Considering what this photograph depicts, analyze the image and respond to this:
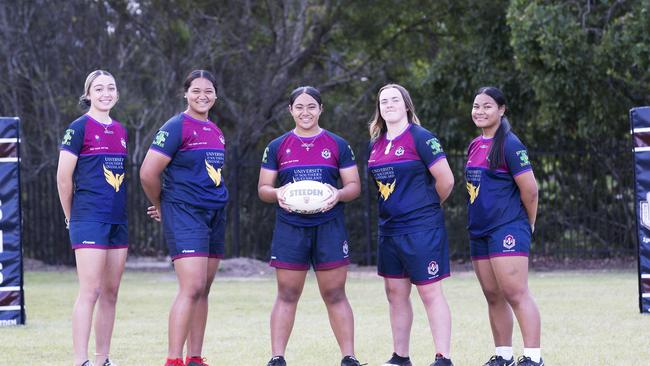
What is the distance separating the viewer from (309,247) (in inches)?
309

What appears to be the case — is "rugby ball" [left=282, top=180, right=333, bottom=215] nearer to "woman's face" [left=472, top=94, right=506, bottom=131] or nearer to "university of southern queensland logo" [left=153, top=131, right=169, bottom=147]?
"university of southern queensland logo" [left=153, top=131, right=169, bottom=147]

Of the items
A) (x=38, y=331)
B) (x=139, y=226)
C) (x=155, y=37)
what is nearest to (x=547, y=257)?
(x=139, y=226)

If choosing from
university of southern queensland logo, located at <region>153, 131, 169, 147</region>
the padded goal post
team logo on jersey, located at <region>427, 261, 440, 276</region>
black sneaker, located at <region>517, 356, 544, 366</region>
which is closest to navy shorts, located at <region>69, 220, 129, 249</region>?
university of southern queensland logo, located at <region>153, 131, 169, 147</region>

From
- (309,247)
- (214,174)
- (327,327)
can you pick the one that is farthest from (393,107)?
(327,327)

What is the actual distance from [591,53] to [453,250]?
16.8 feet

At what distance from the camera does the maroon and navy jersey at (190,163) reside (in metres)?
7.74

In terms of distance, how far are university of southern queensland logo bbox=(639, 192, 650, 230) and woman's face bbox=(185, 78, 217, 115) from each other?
219 inches

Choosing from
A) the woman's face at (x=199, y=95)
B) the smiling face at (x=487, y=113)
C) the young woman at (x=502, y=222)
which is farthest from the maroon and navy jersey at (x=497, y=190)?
the woman's face at (x=199, y=95)

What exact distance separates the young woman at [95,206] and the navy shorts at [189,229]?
0.47m

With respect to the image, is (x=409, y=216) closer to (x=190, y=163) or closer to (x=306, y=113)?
(x=306, y=113)

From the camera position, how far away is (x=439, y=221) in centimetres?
787

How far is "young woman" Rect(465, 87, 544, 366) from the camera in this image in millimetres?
7699

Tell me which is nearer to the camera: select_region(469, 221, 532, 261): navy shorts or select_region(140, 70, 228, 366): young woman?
select_region(140, 70, 228, 366): young woman

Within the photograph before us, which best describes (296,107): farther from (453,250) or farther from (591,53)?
(453,250)
